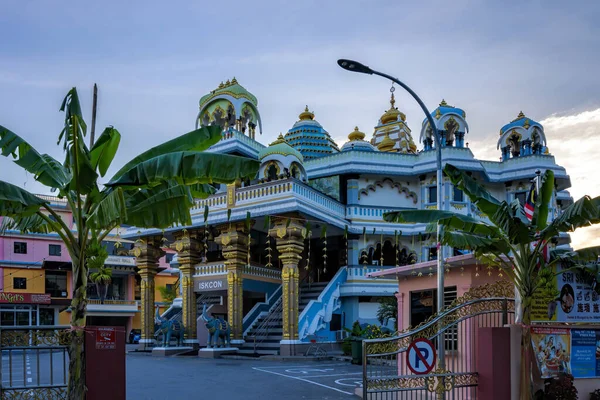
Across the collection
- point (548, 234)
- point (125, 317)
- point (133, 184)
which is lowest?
point (125, 317)

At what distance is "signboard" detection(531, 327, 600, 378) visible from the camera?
40.6ft

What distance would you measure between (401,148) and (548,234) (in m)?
30.0

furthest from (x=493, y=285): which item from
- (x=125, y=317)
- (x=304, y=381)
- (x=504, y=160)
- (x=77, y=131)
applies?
(x=125, y=317)

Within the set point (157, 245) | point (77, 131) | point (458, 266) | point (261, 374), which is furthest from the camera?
point (157, 245)

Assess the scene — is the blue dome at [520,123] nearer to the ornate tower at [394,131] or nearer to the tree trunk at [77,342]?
the ornate tower at [394,131]

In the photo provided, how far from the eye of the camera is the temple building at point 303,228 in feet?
88.7

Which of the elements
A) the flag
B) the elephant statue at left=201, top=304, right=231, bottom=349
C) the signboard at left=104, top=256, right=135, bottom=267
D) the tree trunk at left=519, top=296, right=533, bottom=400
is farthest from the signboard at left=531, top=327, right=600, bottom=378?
the signboard at left=104, top=256, right=135, bottom=267

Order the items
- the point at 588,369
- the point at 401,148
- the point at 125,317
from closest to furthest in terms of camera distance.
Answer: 1. the point at 588,369
2. the point at 401,148
3. the point at 125,317

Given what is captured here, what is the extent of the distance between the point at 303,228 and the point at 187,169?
1682cm

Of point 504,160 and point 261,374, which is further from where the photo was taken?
point 504,160

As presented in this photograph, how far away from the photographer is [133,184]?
1011cm

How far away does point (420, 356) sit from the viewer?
10938mm

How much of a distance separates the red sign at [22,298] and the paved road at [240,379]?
20.8 meters

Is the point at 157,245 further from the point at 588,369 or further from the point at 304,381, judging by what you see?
the point at 588,369
